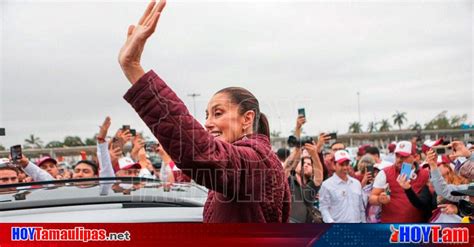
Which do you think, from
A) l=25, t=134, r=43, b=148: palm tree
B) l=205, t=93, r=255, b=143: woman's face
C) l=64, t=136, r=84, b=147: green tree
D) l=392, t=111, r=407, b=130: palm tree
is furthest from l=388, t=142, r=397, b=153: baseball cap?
l=25, t=134, r=43, b=148: palm tree

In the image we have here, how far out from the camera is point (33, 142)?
7.40 feet

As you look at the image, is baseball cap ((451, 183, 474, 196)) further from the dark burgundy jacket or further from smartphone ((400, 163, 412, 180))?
the dark burgundy jacket

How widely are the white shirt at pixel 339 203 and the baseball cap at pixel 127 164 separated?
0.91 metres

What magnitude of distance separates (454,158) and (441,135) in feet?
0.52

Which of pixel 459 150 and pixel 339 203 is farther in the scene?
pixel 339 203

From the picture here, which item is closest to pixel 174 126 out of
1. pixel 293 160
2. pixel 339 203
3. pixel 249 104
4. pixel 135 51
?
pixel 135 51

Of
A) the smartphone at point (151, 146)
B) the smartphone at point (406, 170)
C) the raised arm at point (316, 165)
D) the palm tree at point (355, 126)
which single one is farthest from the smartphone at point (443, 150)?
the smartphone at point (151, 146)

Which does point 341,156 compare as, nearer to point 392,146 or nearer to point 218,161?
point 392,146

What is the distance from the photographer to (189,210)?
243 cm

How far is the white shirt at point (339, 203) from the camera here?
2.36 m

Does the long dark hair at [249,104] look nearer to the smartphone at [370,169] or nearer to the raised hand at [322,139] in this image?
the raised hand at [322,139]

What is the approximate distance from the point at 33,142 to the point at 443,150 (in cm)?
185

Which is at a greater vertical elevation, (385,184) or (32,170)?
(32,170)

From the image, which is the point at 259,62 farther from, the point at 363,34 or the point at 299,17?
the point at 363,34
